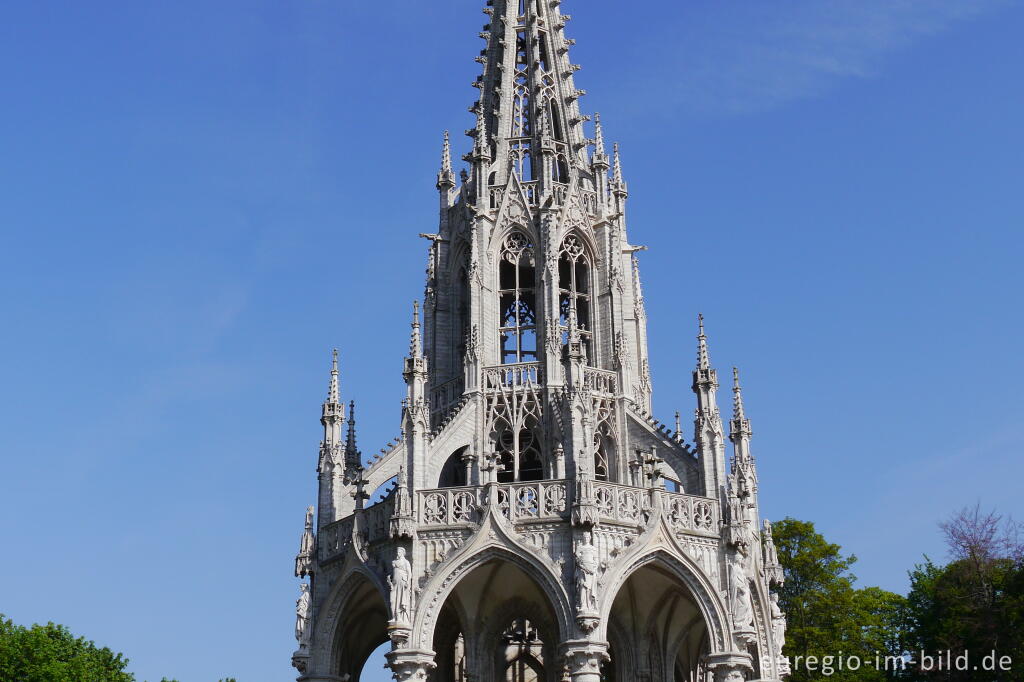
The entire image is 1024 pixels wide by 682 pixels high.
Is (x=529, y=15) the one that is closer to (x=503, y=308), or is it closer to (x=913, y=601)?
(x=503, y=308)

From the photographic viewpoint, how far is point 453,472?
131 feet

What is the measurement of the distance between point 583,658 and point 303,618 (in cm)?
799

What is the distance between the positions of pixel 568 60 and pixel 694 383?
1284cm

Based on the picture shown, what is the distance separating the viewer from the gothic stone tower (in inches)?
1339

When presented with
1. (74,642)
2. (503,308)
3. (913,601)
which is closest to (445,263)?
(503,308)

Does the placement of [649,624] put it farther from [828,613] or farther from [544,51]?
[544,51]

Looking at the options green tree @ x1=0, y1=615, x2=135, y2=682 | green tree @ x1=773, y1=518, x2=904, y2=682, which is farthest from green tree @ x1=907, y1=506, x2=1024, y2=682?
green tree @ x1=0, y1=615, x2=135, y2=682

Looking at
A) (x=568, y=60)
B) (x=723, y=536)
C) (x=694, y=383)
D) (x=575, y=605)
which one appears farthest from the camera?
(x=568, y=60)

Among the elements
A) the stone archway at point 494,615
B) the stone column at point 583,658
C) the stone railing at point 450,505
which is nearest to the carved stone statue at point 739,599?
the stone column at point 583,658

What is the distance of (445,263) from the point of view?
4266 centimetres

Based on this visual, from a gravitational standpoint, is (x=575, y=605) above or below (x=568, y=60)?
below


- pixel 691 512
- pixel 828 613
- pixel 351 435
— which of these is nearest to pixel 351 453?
pixel 351 435

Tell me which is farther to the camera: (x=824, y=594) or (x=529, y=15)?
(x=824, y=594)

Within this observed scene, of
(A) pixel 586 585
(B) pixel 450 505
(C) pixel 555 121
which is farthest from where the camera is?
(C) pixel 555 121
